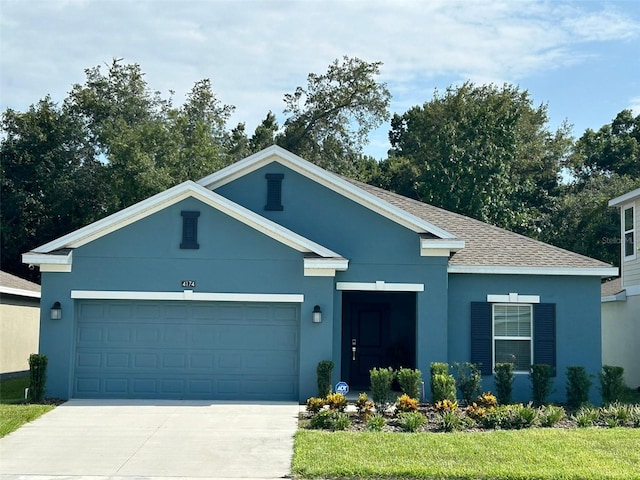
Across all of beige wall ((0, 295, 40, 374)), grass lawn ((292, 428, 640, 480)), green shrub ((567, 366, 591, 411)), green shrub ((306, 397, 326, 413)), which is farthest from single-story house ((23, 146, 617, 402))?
beige wall ((0, 295, 40, 374))

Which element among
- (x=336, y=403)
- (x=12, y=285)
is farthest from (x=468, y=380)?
(x=12, y=285)

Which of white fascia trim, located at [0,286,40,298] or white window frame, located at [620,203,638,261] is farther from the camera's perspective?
white window frame, located at [620,203,638,261]

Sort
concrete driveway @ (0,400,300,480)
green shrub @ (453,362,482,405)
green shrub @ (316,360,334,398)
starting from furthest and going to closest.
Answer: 1. green shrub @ (453,362,482,405)
2. green shrub @ (316,360,334,398)
3. concrete driveway @ (0,400,300,480)

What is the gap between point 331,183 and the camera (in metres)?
17.4

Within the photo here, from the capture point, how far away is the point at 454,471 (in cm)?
985

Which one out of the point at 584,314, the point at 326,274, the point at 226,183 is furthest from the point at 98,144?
the point at 584,314

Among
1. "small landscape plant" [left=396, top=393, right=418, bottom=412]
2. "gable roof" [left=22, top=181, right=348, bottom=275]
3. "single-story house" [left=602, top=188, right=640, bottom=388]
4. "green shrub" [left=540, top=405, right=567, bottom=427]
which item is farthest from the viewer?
"single-story house" [left=602, top=188, right=640, bottom=388]

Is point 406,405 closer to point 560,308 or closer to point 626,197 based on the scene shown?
point 560,308

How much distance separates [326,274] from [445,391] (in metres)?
3.33

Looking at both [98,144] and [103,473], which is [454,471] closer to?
[103,473]

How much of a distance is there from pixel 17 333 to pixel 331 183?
11.6m

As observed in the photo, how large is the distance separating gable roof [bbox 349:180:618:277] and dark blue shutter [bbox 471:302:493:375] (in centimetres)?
86

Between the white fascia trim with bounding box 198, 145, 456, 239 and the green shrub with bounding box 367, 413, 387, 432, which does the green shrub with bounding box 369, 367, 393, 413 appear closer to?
the green shrub with bounding box 367, 413, 387, 432

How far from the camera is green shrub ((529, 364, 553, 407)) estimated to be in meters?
16.0
